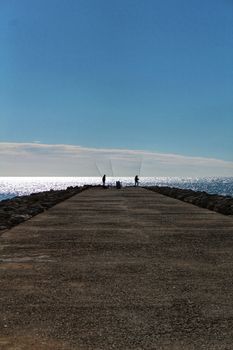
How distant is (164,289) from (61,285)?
4.49 ft

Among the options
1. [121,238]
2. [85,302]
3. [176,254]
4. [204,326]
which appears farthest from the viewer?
[121,238]

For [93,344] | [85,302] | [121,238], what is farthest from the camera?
[121,238]

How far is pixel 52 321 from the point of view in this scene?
196 inches

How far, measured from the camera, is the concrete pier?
14.9 feet

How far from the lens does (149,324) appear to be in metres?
4.90

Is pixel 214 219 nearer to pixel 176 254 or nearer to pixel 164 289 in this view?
pixel 176 254

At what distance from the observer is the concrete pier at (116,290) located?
4555 millimetres

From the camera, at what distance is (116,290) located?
620cm

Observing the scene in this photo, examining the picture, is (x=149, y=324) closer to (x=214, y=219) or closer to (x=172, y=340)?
(x=172, y=340)

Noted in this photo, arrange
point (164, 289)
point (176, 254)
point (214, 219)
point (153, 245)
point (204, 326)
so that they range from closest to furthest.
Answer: point (204, 326) < point (164, 289) < point (176, 254) < point (153, 245) < point (214, 219)

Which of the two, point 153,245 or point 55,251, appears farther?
point 153,245

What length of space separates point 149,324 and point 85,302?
3.38 feet

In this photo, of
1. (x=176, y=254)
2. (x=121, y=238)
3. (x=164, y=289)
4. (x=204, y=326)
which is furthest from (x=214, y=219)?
(x=204, y=326)

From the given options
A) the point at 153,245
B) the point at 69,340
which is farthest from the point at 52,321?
the point at 153,245
